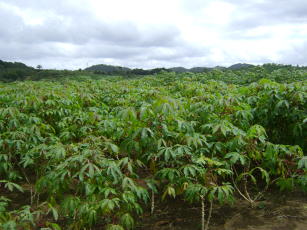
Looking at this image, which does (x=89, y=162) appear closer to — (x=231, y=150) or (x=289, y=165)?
(x=231, y=150)

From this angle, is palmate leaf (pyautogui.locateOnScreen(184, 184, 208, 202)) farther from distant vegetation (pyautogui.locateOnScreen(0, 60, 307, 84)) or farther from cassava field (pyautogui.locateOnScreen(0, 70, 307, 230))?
distant vegetation (pyautogui.locateOnScreen(0, 60, 307, 84))

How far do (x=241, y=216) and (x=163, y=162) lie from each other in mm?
1119

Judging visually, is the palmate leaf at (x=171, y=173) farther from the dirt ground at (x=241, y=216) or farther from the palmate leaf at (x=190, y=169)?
the dirt ground at (x=241, y=216)

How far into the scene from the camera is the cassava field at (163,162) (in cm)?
244

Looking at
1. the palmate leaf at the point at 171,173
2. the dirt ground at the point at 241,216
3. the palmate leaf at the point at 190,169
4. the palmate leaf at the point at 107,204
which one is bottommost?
the dirt ground at the point at 241,216

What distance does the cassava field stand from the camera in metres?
2.44

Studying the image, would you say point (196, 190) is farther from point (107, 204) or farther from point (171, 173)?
point (107, 204)

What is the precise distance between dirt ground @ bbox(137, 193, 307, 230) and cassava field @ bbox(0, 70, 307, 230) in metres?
0.01

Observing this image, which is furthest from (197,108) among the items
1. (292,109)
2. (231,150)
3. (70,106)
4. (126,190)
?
(70,106)

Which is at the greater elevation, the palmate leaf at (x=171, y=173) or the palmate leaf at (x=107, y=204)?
the palmate leaf at (x=171, y=173)

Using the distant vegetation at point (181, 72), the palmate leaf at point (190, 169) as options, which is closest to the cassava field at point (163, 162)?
the palmate leaf at point (190, 169)

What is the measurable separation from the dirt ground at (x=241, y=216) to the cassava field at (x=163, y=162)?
0.03 ft

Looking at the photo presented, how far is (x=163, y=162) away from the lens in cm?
283

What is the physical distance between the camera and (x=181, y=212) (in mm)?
3383
